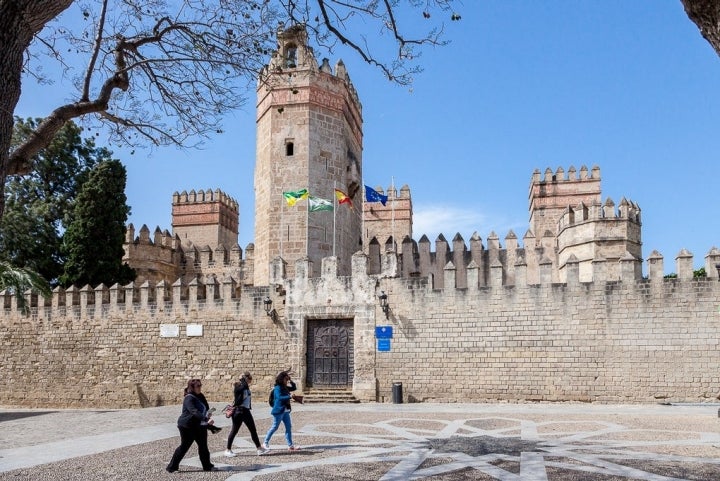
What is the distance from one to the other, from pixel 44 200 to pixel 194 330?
14732 mm

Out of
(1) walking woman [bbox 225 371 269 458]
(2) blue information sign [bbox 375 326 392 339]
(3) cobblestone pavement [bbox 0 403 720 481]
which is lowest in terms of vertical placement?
(3) cobblestone pavement [bbox 0 403 720 481]

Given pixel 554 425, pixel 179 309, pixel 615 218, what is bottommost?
pixel 554 425

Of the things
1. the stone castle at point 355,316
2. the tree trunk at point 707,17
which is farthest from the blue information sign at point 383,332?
the tree trunk at point 707,17

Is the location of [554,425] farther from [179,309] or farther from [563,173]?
[563,173]

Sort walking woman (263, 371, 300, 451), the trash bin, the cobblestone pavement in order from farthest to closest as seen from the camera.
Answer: the trash bin → walking woman (263, 371, 300, 451) → the cobblestone pavement

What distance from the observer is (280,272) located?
19.3 metres

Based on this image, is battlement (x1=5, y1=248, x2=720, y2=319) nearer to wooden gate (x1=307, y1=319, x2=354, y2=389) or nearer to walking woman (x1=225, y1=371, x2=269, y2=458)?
wooden gate (x1=307, y1=319, x2=354, y2=389)

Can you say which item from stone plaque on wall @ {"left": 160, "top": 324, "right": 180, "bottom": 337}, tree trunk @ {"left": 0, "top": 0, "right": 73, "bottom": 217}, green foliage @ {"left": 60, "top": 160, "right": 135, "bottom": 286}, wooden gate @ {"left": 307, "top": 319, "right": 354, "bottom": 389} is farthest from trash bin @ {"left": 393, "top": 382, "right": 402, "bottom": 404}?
tree trunk @ {"left": 0, "top": 0, "right": 73, "bottom": 217}

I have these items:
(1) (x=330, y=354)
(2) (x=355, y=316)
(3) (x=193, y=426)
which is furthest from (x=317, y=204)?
(3) (x=193, y=426)

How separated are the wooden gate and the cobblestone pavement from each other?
9.99 feet

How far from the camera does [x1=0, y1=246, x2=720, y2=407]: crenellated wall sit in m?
16.1

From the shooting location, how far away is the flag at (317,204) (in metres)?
20.9

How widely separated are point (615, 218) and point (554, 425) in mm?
12142

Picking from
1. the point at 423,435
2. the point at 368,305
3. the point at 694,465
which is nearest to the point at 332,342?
the point at 368,305
